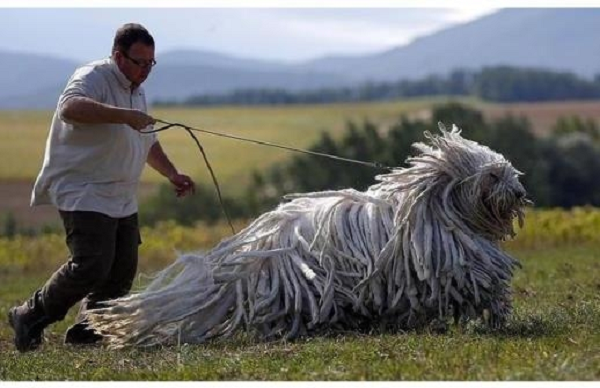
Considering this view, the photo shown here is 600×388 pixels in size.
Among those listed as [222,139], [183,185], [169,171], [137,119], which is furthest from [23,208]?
[137,119]

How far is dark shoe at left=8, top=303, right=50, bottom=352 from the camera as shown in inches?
336

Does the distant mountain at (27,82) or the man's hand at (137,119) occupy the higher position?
the man's hand at (137,119)

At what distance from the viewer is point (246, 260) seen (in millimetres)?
8047

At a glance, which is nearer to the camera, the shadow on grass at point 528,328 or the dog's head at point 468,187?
the shadow on grass at point 528,328

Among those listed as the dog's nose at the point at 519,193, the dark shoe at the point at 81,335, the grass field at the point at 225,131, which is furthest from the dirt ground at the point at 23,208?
the dog's nose at the point at 519,193

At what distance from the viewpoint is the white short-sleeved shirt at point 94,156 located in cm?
821

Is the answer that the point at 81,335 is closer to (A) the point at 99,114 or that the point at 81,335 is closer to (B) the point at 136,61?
(A) the point at 99,114

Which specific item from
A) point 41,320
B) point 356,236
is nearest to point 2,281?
point 41,320

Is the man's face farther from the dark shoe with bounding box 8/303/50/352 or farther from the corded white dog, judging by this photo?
the dark shoe with bounding box 8/303/50/352

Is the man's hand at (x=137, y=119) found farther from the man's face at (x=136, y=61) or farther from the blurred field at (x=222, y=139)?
the blurred field at (x=222, y=139)

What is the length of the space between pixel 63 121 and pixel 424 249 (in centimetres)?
234

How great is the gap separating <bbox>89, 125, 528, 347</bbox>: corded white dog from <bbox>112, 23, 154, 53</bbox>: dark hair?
136 centimetres

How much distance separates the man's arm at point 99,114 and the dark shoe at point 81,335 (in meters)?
1.55

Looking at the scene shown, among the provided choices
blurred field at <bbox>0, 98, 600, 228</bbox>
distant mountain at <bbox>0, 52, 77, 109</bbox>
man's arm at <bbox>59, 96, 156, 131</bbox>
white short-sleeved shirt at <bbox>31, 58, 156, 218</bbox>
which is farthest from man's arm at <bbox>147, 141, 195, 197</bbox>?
distant mountain at <bbox>0, 52, 77, 109</bbox>
